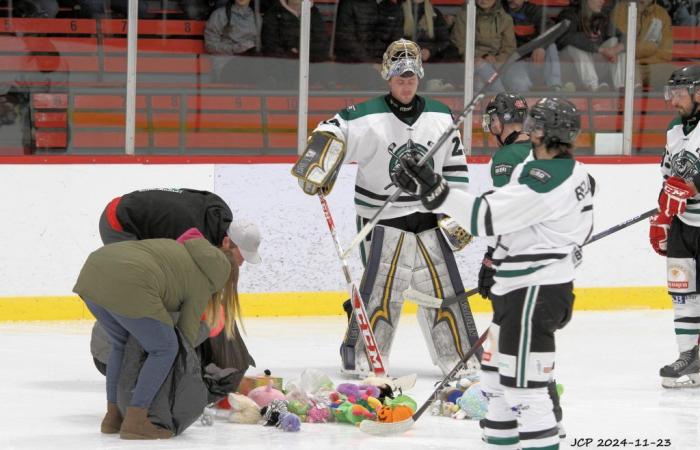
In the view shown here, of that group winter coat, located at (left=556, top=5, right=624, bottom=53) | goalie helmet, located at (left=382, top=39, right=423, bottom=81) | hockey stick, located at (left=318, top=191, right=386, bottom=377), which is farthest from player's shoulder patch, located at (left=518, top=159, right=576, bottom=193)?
winter coat, located at (left=556, top=5, right=624, bottom=53)

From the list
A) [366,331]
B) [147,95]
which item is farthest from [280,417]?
[147,95]

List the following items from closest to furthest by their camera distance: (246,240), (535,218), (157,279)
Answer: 1. (535,218)
2. (157,279)
3. (246,240)

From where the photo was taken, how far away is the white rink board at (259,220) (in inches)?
280

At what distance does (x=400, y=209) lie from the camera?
5.94 m

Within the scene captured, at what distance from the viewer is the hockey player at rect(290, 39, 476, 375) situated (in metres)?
5.95

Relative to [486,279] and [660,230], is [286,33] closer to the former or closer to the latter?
[660,230]

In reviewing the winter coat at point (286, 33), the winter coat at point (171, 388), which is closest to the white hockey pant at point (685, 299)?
the winter coat at point (171, 388)

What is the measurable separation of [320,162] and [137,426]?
5.19 ft

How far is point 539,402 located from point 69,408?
1.91 metres

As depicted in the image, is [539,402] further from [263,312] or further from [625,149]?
[625,149]

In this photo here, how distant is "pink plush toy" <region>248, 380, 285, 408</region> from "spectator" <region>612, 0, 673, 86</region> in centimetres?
371

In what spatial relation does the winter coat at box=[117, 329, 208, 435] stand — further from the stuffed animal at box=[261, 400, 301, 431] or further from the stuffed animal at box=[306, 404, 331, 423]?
the stuffed animal at box=[306, 404, 331, 423]

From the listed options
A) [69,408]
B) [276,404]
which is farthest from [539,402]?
[69,408]

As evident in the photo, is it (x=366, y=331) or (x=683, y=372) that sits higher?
(x=366, y=331)
